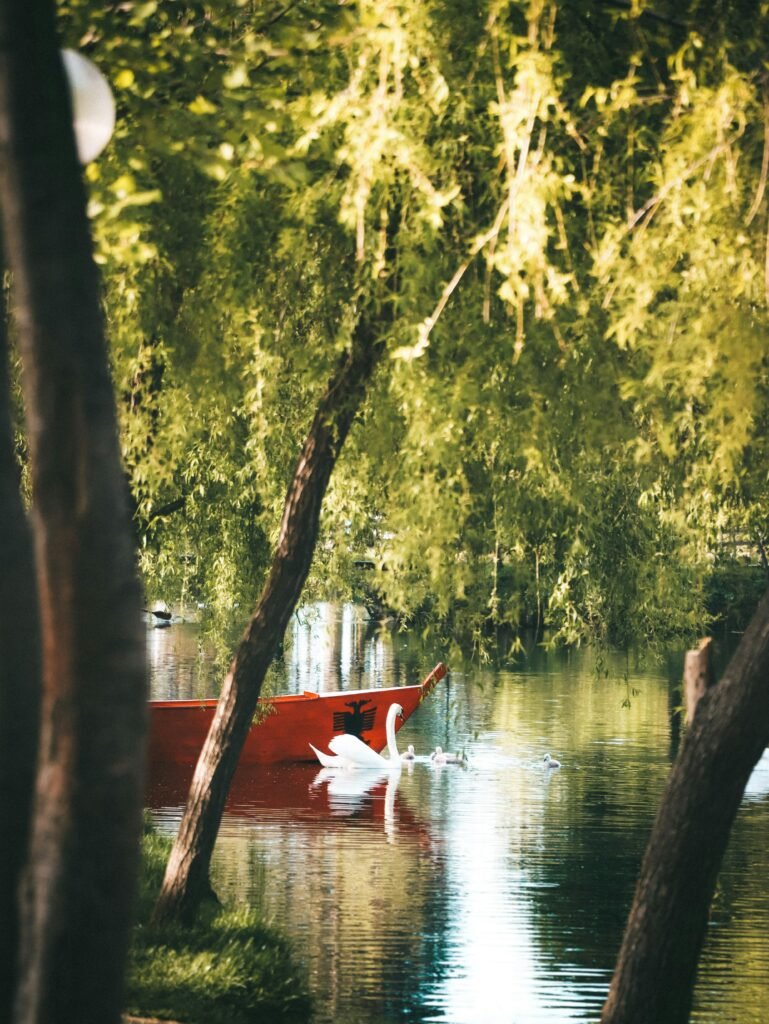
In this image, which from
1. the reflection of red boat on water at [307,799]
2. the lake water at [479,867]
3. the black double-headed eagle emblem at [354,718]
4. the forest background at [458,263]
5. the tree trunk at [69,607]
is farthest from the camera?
the black double-headed eagle emblem at [354,718]

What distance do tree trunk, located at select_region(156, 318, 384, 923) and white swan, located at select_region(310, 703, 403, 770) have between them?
1488 cm

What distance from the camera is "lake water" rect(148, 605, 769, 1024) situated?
449 inches

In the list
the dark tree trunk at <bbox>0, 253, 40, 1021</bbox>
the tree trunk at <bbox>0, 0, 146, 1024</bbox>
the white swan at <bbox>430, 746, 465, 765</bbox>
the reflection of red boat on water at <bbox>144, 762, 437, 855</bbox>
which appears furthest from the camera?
the white swan at <bbox>430, 746, 465, 765</bbox>

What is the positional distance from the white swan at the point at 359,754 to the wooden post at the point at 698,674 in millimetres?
18685

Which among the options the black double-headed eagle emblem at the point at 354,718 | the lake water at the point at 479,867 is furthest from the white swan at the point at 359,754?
the black double-headed eagle emblem at the point at 354,718

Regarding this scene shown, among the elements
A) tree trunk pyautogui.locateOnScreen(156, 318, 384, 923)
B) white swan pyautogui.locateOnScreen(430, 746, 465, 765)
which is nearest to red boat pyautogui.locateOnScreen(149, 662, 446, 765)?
white swan pyautogui.locateOnScreen(430, 746, 465, 765)

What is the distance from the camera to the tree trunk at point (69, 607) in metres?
3.86

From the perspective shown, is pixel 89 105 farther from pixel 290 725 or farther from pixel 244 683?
pixel 290 725

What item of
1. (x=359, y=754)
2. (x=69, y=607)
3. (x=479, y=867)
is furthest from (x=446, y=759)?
(x=69, y=607)

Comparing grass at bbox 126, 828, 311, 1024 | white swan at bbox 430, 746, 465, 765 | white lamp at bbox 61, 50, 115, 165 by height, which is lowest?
white swan at bbox 430, 746, 465, 765

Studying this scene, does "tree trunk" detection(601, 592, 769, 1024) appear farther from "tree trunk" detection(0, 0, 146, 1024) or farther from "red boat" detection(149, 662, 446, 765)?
"red boat" detection(149, 662, 446, 765)

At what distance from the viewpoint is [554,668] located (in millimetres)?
42531

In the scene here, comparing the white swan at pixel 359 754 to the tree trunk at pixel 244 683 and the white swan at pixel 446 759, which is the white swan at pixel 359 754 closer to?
the white swan at pixel 446 759

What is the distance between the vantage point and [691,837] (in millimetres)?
6633
